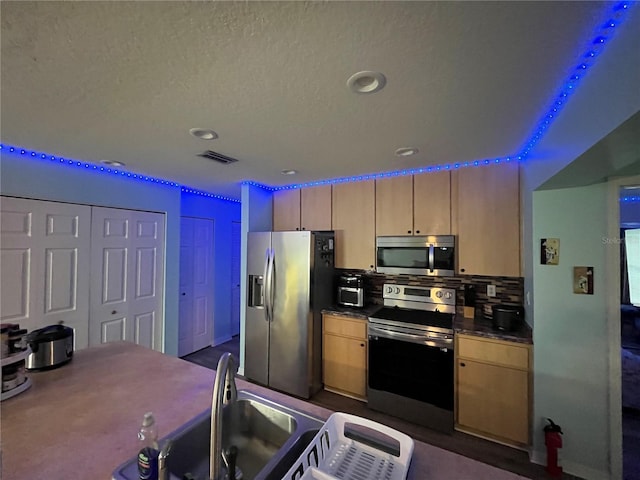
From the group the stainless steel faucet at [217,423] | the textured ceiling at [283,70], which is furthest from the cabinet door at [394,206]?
the stainless steel faucet at [217,423]

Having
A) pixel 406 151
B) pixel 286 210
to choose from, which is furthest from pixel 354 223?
pixel 406 151

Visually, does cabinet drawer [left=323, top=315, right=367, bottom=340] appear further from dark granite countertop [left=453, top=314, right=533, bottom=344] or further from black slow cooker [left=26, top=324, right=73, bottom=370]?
black slow cooker [left=26, top=324, right=73, bottom=370]

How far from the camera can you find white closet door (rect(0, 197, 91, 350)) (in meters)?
2.18

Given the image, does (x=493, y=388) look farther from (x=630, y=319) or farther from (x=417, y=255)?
(x=630, y=319)

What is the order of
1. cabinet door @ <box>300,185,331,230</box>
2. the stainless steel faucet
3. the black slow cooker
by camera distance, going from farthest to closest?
cabinet door @ <box>300,185,331,230</box>, the black slow cooker, the stainless steel faucet

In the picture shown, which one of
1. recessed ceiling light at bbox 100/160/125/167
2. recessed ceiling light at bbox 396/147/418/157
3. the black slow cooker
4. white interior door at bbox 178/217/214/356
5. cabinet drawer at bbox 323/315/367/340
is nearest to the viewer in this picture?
the black slow cooker

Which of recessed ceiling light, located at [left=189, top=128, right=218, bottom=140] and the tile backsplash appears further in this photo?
the tile backsplash

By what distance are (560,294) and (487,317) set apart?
755 mm

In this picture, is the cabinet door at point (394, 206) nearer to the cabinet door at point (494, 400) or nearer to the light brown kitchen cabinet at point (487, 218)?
the light brown kitchen cabinet at point (487, 218)

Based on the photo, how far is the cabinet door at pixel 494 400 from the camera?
2025mm

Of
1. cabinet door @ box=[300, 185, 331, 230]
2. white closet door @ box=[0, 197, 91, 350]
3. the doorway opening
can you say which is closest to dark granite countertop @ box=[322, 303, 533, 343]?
the doorway opening

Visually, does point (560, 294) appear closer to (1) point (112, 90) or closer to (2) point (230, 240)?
(1) point (112, 90)

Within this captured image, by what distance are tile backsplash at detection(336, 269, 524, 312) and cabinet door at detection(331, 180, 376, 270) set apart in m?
→ 0.30

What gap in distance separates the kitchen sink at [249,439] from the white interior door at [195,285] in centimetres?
305
